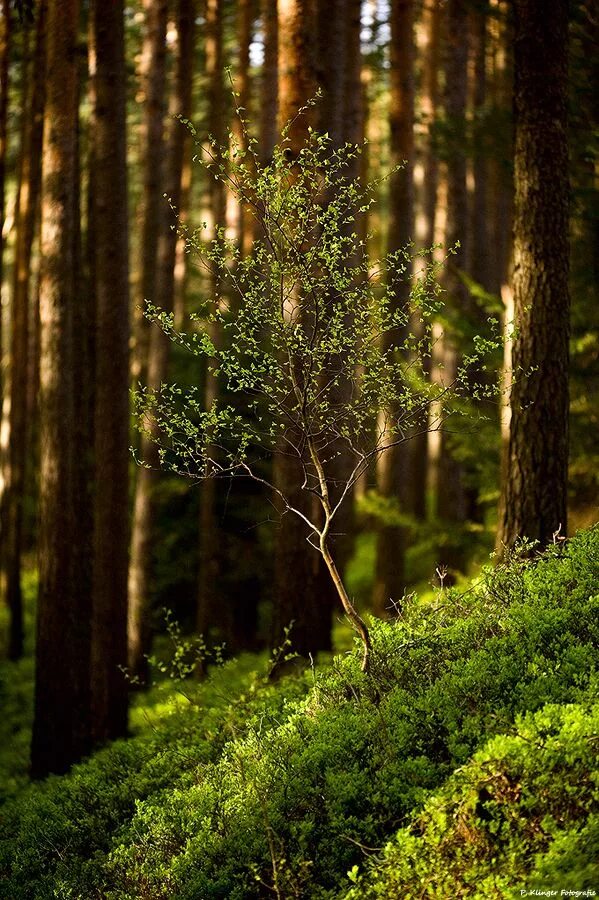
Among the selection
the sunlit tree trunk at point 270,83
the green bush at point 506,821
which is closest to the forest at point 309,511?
the green bush at point 506,821

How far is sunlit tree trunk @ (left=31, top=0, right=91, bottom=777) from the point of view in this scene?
34.7 ft

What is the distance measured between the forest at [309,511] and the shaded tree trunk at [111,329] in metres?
0.03

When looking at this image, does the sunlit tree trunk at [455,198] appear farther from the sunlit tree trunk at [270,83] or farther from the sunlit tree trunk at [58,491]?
the sunlit tree trunk at [58,491]

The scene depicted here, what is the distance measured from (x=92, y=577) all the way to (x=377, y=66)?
16988 mm

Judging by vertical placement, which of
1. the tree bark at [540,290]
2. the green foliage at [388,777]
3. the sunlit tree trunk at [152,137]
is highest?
the sunlit tree trunk at [152,137]

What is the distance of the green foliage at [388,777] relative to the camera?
16.4ft

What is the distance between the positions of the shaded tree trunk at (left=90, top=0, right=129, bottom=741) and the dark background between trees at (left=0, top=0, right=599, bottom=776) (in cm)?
3

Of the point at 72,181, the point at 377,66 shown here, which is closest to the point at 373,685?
the point at 72,181

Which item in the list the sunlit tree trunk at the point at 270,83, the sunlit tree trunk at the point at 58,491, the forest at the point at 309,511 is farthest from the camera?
the sunlit tree trunk at the point at 270,83

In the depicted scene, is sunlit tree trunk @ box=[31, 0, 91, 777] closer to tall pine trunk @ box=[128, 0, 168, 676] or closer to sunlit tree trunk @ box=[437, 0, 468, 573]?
tall pine trunk @ box=[128, 0, 168, 676]

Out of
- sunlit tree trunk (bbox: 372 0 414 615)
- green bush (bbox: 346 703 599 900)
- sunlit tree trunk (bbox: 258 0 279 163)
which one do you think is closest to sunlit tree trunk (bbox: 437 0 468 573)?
sunlit tree trunk (bbox: 372 0 414 615)

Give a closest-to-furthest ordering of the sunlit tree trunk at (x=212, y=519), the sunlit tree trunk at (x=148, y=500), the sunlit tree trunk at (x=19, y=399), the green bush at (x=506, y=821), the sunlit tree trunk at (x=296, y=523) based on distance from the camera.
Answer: the green bush at (x=506, y=821), the sunlit tree trunk at (x=296, y=523), the sunlit tree trunk at (x=148, y=500), the sunlit tree trunk at (x=212, y=519), the sunlit tree trunk at (x=19, y=399)

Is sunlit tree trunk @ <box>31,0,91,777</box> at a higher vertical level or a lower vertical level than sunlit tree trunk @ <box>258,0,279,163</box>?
lower

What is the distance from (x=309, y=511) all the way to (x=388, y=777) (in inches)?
186
